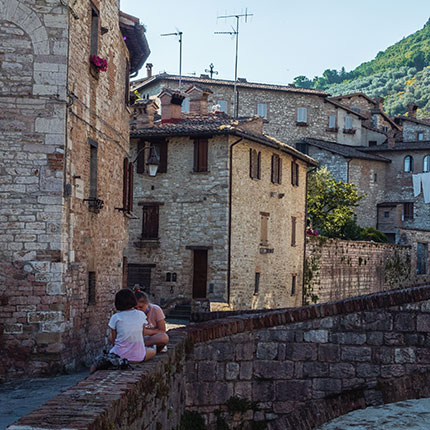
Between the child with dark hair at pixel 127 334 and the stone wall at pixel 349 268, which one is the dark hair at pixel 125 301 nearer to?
the child with dark hair at pixel 127 334

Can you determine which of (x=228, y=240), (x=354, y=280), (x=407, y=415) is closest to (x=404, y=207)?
(x=354, y=280)

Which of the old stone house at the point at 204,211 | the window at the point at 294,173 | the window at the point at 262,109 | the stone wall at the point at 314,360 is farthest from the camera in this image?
the window at the point at 262,109

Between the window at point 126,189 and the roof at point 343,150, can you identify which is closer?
the window at point 126,189

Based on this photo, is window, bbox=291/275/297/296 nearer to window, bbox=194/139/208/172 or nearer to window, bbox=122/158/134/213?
window, bbox=194/139/208/172

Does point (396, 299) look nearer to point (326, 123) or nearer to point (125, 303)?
point (125, 303)

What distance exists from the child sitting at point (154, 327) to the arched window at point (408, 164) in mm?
45888

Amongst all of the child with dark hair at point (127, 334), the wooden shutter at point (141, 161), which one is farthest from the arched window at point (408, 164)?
the child with dark hair at point (127, 334)

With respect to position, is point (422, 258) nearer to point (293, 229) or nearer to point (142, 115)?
point (293, 229)

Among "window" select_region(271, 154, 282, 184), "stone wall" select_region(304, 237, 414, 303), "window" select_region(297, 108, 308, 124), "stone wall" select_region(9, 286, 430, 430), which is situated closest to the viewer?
"stone wall" select_region(9, 286, 430, 430)

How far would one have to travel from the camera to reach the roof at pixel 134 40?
58.3 ft

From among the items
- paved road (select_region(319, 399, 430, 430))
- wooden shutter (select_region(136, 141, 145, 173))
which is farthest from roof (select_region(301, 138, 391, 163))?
paved road (select_region(319, 399, 430, 430))

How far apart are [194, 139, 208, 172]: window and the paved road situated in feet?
40.2

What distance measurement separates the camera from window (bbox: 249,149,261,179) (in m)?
27.0

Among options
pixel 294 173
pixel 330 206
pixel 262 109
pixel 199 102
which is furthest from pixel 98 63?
pixel 262 109
